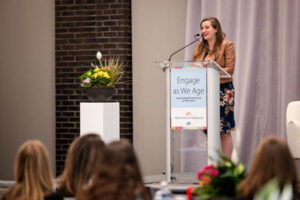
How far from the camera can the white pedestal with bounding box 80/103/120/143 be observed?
4.58 meters

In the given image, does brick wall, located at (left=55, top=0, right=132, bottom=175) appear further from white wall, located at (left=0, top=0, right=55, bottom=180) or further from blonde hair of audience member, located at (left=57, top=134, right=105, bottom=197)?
blonde hair of audience member, located at (left=57, top=134, right=105, bottom=197)

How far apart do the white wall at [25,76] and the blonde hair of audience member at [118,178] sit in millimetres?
4263

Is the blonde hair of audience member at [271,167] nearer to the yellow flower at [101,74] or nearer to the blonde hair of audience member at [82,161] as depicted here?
the blonde hair of audience member at [82,161]

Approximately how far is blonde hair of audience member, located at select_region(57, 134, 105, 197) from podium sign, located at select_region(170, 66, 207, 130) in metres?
1.37

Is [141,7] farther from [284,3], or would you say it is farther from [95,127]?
[95,127]

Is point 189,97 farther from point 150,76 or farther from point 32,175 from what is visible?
point 150,76

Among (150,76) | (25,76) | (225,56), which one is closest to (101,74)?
(225,56)

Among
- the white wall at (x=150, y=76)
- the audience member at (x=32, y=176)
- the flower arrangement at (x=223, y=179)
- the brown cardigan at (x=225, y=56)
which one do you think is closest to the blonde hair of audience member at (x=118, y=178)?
the audience member at (x=32, y=176)

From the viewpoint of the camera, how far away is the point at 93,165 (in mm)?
2721

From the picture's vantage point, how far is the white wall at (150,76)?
20.2 feet

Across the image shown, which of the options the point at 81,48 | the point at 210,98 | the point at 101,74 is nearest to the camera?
the point at 210,98

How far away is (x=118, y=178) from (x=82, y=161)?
61cm

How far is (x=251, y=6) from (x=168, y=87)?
2.15m

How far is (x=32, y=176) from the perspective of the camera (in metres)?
2.57
